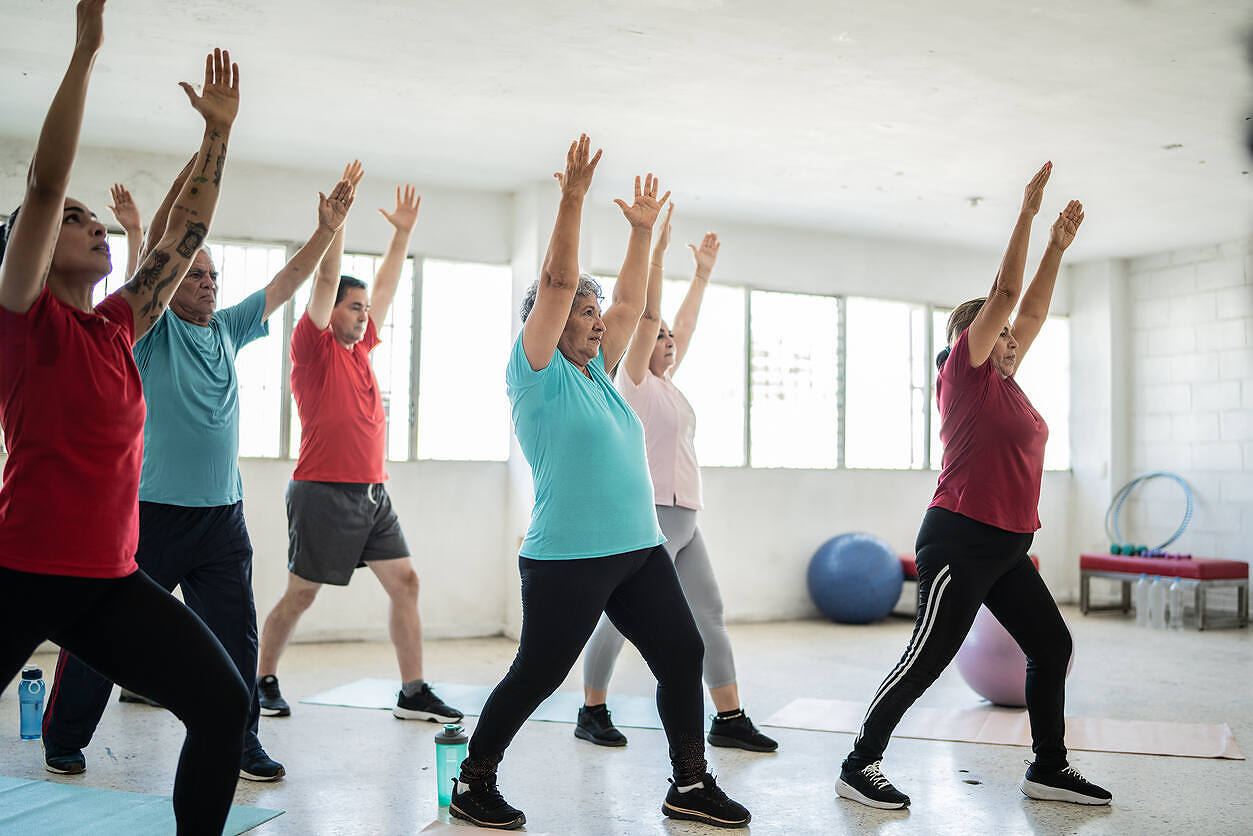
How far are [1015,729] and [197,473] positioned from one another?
313cm

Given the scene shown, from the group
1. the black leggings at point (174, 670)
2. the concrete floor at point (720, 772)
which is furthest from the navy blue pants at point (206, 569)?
the black leggings at point (174, 670)

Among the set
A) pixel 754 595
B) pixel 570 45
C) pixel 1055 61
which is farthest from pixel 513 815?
pixel 754 595

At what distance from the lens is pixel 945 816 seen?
3.02 meters

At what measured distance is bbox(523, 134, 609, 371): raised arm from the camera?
251 cm

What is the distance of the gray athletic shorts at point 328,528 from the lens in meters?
3.99

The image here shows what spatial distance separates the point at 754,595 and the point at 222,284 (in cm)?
396

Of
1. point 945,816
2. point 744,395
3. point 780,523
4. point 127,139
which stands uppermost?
point 127,139

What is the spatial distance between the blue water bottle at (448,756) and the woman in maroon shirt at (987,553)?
3.73 ft

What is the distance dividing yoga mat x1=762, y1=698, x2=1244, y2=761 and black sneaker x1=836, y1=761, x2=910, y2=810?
0.85 m

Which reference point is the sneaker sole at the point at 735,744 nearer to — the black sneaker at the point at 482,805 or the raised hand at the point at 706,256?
the black sneaker at the point at 482,805

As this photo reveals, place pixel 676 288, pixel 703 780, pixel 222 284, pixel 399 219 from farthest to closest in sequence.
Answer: pixel 676 288, pixel 222 284, pixel 399 219, pixel 703 780

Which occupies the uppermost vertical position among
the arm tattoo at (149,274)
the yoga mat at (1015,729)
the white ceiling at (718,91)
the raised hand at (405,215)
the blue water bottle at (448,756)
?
the white ceiling at (718,91)

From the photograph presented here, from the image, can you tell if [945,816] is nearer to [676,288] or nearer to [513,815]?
[513,815]

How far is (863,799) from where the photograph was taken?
308 centimetres
